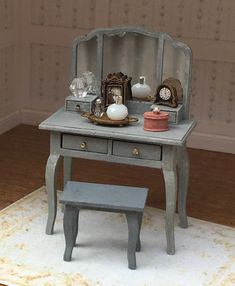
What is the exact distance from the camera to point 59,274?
A: 324 cm

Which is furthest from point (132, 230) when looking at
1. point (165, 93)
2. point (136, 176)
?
point (136, 176)

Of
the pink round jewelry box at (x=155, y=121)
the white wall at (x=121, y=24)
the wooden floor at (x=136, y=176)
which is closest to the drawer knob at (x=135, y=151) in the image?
the pink round jewelry box at (x=155, y=121)

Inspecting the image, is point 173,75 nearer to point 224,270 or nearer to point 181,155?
point 181,155

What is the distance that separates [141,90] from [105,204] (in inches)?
31.0

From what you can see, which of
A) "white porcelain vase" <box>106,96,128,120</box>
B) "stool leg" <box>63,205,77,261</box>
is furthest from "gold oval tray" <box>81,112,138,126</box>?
"stool leg" <box>63,205,77,261</box>

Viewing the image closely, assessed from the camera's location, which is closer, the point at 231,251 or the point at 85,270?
the point at 85,270

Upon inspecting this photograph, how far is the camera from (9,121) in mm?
5809

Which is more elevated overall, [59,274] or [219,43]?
[219,43]

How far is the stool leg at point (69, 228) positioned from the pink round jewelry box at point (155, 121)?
0.58m

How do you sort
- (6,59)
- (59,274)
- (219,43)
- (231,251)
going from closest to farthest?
(59,274)
(231,251)
(219,43)
(6,59)

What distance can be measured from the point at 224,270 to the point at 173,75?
1.09 meters

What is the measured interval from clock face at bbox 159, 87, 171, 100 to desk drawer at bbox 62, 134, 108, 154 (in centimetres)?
41

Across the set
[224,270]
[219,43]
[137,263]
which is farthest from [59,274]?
[219,43]

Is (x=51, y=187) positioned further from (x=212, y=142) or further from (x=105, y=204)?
(x=212, y=142)
